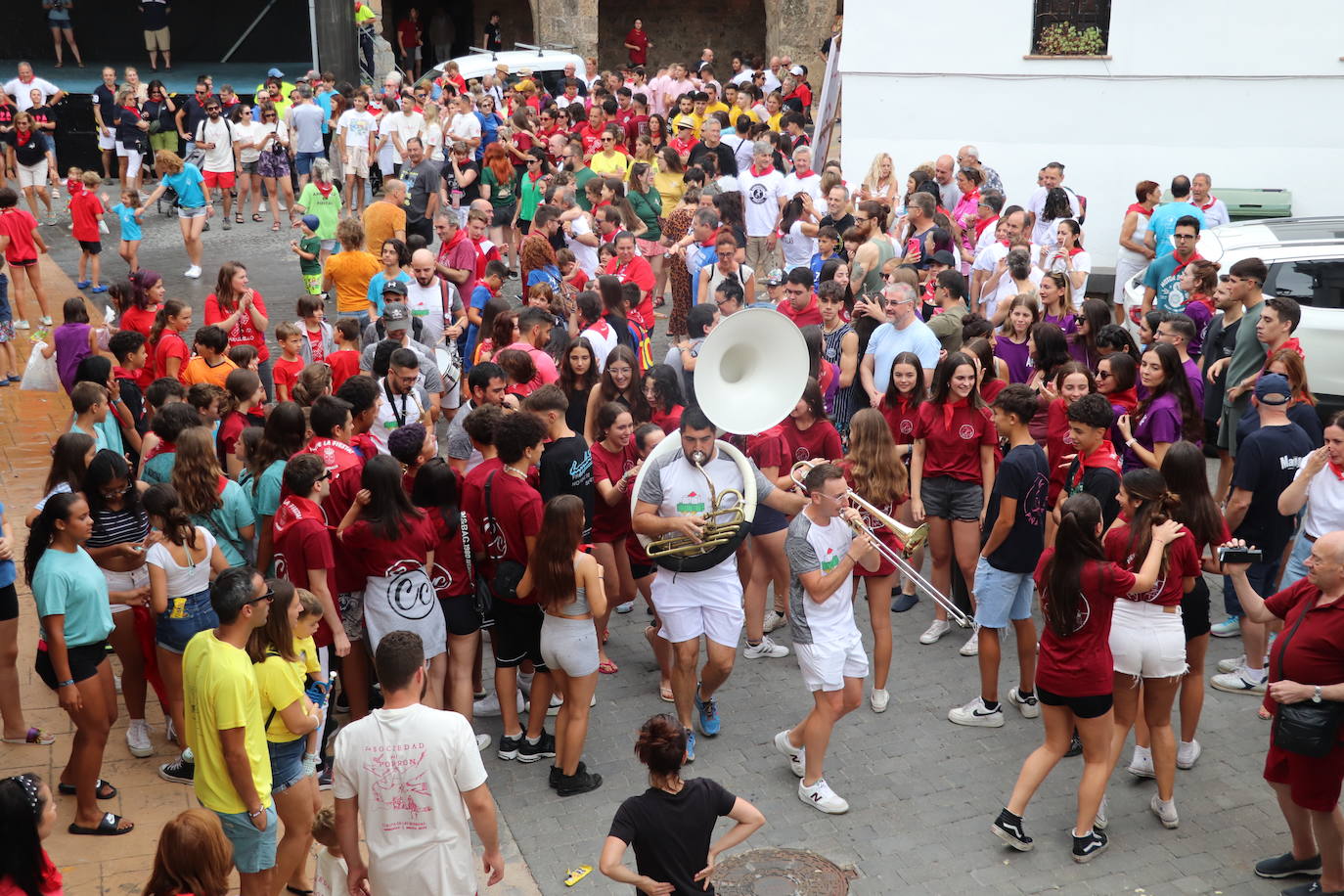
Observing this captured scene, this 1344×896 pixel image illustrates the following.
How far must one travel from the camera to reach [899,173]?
17062 millimetres

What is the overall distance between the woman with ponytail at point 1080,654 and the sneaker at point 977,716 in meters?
1.01

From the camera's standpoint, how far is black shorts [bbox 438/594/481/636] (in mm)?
6445

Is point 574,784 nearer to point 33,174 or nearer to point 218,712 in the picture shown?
point 218,712

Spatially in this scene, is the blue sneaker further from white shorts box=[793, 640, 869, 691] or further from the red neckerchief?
the red neckerchief

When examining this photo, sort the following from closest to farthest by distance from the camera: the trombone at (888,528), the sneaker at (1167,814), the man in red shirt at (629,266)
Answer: the sneaker at (1167,814) < the trombone at (888,528) < the man in red shirt at (629,266)

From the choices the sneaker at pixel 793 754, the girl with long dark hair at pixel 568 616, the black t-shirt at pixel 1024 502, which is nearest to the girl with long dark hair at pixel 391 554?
the girl with long dark hair at pixel 568 616

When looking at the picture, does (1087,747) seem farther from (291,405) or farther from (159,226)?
(159,226)

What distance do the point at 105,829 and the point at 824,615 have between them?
11.6 feet

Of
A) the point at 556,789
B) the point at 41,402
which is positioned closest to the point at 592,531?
the point at 556,789

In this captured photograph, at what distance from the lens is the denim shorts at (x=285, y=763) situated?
517 centimetres

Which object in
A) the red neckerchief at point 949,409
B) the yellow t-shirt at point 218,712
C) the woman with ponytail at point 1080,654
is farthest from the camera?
the red neckerchief at point 949,409

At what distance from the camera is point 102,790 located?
610cm

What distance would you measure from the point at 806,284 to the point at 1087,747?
14.7ft

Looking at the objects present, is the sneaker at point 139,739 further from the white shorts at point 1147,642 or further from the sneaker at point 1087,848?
the white shorts at point 1147,642
